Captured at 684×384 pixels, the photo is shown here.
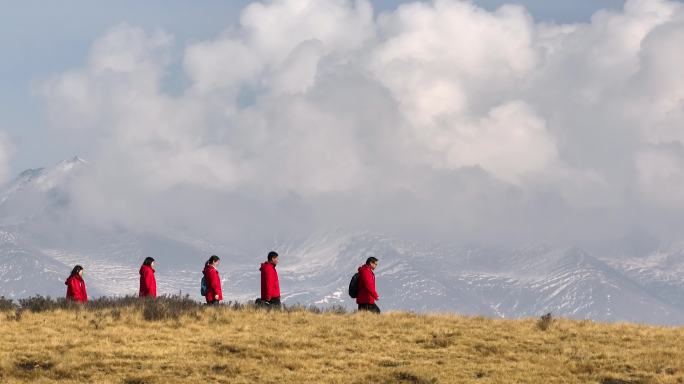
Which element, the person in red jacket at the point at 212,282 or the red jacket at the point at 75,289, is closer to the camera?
the person in red jacket at the point at 212,282

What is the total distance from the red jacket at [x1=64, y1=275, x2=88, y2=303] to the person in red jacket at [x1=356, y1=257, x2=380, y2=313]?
8.21m

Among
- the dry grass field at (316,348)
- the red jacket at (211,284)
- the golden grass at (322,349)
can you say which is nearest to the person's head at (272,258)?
the red jacket at (211,284)

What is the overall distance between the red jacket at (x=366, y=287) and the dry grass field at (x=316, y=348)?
2659 mm

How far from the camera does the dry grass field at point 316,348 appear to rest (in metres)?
24.6

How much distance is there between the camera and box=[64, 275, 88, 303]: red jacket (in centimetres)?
3628

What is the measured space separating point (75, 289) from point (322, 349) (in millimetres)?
12081

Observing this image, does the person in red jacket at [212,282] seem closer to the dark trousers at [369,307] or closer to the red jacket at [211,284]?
the red jacket at [211,284]

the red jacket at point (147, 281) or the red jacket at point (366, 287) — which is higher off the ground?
the red jacket at point (147, 281)

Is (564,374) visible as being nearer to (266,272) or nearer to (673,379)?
(673,379)

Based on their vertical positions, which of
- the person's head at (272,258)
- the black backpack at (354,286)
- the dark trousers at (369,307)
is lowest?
the dark trousers at (369,307)

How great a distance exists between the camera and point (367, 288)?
117 ft

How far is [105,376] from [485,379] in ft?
25.0

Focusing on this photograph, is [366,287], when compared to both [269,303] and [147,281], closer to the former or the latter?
[269,303]

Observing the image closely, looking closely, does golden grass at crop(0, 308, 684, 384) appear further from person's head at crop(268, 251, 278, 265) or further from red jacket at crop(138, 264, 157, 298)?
red jacket at crop(138, 264, 157, 298)
